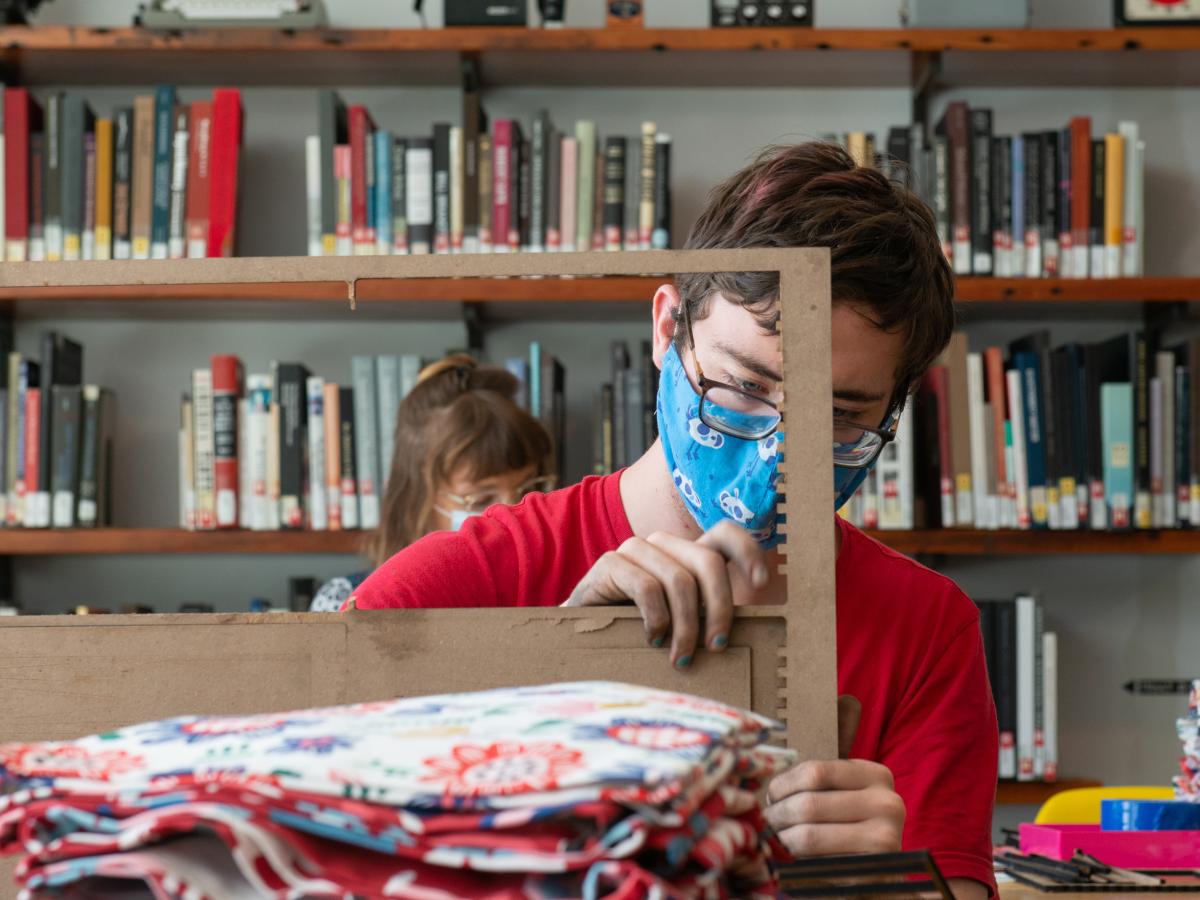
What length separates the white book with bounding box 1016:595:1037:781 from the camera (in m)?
2.60

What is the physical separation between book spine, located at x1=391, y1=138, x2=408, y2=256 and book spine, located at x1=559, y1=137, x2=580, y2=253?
0.30m

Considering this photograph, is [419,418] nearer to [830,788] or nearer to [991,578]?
[991,578]

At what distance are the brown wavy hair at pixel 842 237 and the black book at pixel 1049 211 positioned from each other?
1.63 m

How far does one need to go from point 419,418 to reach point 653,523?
129cm

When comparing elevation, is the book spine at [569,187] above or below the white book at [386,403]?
above

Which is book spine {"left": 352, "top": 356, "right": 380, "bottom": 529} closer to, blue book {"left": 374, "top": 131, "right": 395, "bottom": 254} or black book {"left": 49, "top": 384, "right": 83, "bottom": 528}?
blue book {"left": 374, "top": 131, "right": 395, "bottom": 254}

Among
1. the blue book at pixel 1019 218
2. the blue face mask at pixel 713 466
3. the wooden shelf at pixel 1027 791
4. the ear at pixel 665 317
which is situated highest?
the blue book at pixel 1019 218

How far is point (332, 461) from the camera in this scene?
260 centimetres

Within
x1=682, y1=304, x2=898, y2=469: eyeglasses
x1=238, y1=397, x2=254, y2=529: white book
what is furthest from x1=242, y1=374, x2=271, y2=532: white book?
x1=682, y1=304, x2=898, y2=469: eyeglasses

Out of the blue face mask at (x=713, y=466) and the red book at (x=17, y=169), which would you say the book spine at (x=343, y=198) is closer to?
the red book at (x=17, y=169)

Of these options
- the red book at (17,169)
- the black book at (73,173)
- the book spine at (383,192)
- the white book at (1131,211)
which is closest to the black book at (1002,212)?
the white book at (1131,211)

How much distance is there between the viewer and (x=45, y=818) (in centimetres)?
45

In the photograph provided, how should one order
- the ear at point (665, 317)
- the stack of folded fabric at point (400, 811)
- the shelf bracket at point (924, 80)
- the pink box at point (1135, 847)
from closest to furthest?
the stack of folded fabric at point (400, 811)
the ear at point (665, 317)
the pink box at point (1135, 847)
the shelf bracket at point (924, 80)

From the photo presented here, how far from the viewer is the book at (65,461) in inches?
102
